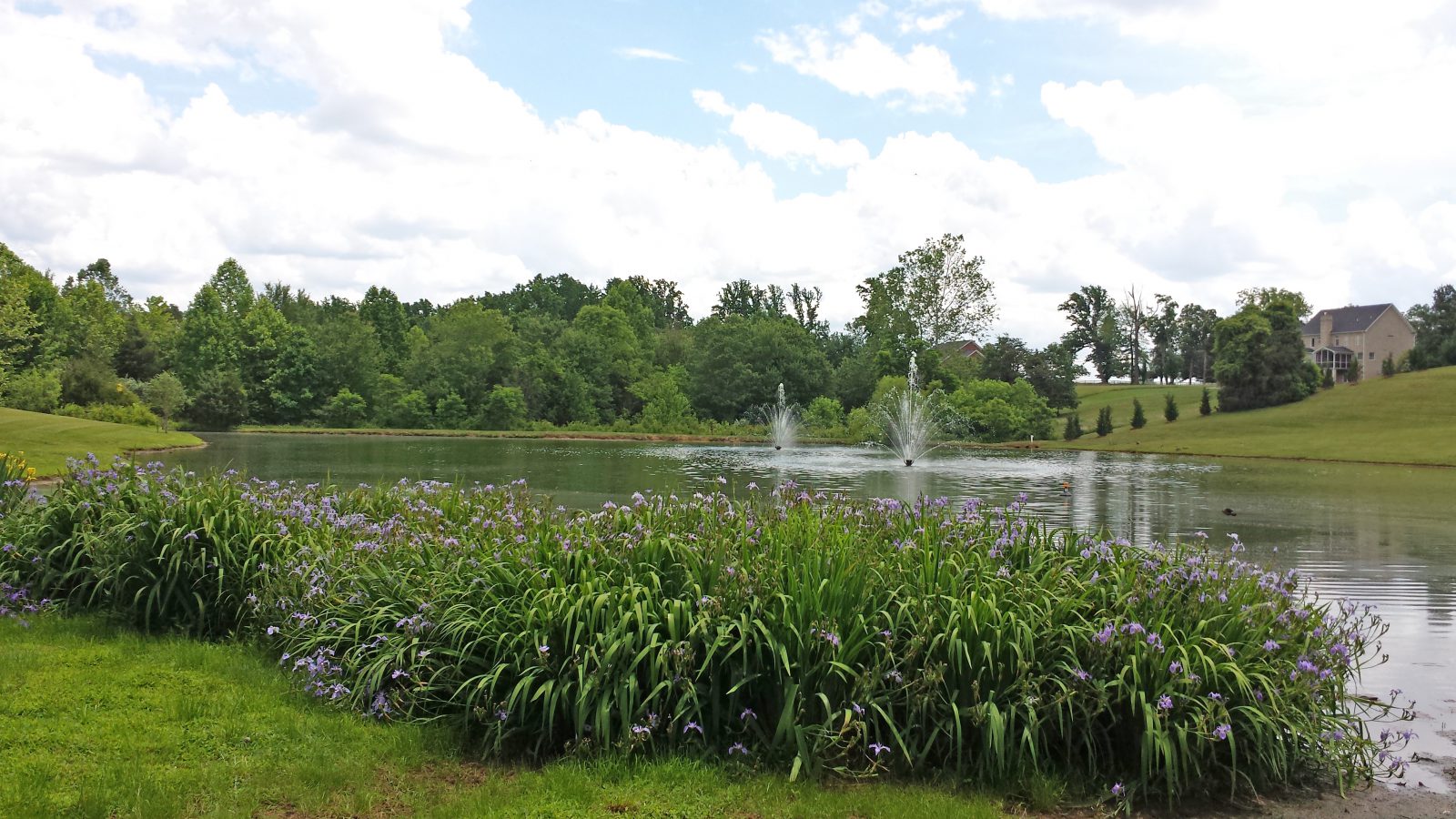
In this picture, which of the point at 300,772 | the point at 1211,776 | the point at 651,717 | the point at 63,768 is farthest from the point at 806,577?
the point at 63,768

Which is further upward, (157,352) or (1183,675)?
(157,352)

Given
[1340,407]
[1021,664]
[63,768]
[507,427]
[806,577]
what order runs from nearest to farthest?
[63,768], [1021,664], [806,577], [1340,407], [507,427]

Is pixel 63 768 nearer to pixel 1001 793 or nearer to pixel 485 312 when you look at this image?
pixel 1001 793

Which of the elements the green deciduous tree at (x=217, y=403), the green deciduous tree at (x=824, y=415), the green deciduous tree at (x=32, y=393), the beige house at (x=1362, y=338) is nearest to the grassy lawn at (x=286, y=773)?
the green deciduous tree at (x=32, y=393)

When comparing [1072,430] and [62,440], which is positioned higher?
[1072,430]

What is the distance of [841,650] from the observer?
16.5 ft

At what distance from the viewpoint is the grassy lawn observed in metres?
4.30

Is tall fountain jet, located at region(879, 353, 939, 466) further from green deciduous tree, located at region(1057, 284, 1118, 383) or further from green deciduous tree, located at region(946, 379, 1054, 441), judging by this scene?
green deciduous tree, located at region(1057, 284, 1118, 383)

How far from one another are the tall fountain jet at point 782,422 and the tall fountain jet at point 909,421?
5939 mm

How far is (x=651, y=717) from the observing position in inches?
189

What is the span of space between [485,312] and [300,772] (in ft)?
244

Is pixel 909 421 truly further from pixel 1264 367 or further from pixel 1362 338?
pixel 1362 338

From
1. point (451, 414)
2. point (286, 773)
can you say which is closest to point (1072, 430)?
point (451, 414)

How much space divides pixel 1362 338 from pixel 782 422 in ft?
204
